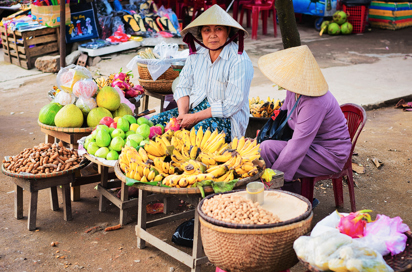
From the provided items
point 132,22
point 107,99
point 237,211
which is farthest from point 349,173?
point 132,22

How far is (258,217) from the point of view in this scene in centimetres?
212

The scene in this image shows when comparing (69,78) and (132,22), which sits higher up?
(132,22)

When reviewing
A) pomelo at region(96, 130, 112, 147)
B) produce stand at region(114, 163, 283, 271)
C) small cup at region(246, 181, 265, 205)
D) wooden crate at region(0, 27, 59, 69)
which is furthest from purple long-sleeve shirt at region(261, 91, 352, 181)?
wooden crate at region(0, 27, 59, 69)

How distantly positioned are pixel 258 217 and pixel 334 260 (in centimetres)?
45

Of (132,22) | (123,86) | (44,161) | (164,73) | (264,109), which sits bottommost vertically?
(44,161)

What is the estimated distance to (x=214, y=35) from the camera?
12.0ft

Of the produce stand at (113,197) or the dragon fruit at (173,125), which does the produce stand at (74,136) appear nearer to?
the produce stand at (113,197)

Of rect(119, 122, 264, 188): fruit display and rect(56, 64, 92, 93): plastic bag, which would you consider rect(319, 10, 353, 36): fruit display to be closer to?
rect(56, 64, 92, 93): plastic bag

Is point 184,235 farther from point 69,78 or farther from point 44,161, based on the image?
point 69,78

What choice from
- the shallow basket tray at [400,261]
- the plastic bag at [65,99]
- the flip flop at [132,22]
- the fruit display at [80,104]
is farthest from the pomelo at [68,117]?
the flip flop at [132,22]

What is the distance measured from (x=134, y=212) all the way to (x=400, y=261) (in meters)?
2.43

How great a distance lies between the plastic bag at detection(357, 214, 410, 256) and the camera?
1937 millimetres

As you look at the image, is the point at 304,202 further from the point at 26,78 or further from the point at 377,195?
the point at 26,78

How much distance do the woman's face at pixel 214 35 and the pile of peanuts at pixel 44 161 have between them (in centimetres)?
151
